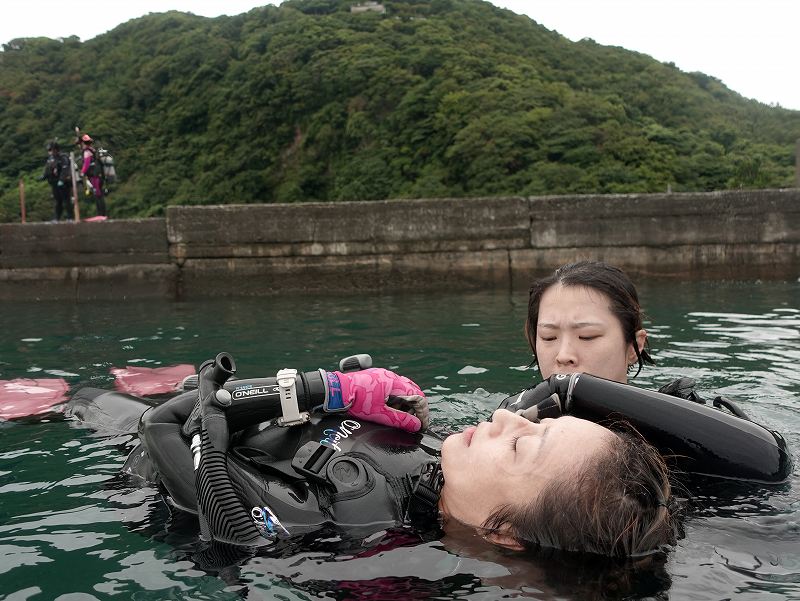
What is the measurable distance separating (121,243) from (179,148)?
2208 centimetres

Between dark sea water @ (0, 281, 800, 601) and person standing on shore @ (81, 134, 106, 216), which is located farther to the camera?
person standing on shore @ (81, 134, 106, 216)

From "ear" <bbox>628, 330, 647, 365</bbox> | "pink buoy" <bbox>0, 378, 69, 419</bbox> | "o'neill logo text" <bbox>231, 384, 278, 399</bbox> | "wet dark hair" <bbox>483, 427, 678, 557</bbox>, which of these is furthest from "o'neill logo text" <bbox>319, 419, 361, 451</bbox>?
"pink buoy" <bbox>0, 378, 69, 419</bbox>

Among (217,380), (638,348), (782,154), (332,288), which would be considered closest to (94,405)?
(217,380)

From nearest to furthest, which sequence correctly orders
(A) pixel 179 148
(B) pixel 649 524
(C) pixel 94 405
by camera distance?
(B) pixel 649 524
(C) pixel 94 405
(A) pixel 179 148

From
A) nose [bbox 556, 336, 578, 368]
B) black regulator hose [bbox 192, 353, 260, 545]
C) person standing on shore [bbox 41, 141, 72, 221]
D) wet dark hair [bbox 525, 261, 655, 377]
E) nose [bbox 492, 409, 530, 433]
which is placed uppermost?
person standing on shore [bbox 41, 141, 72, 221]

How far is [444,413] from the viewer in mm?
4406

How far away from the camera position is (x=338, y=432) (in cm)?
274

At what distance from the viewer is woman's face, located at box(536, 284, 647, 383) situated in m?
3.21

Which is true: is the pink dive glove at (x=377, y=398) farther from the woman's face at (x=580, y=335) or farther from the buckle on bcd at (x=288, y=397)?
the woman's face at (x=580, y=335)

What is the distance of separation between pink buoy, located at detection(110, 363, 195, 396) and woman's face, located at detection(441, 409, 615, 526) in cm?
301

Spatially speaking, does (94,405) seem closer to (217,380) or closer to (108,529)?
(108,529)

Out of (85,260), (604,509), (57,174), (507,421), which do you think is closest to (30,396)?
(507,421)

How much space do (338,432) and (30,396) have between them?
2.86 metres

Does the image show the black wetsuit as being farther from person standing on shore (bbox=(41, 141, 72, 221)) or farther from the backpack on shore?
person standing on shore (bbox=(41, 141, 72, 221))
